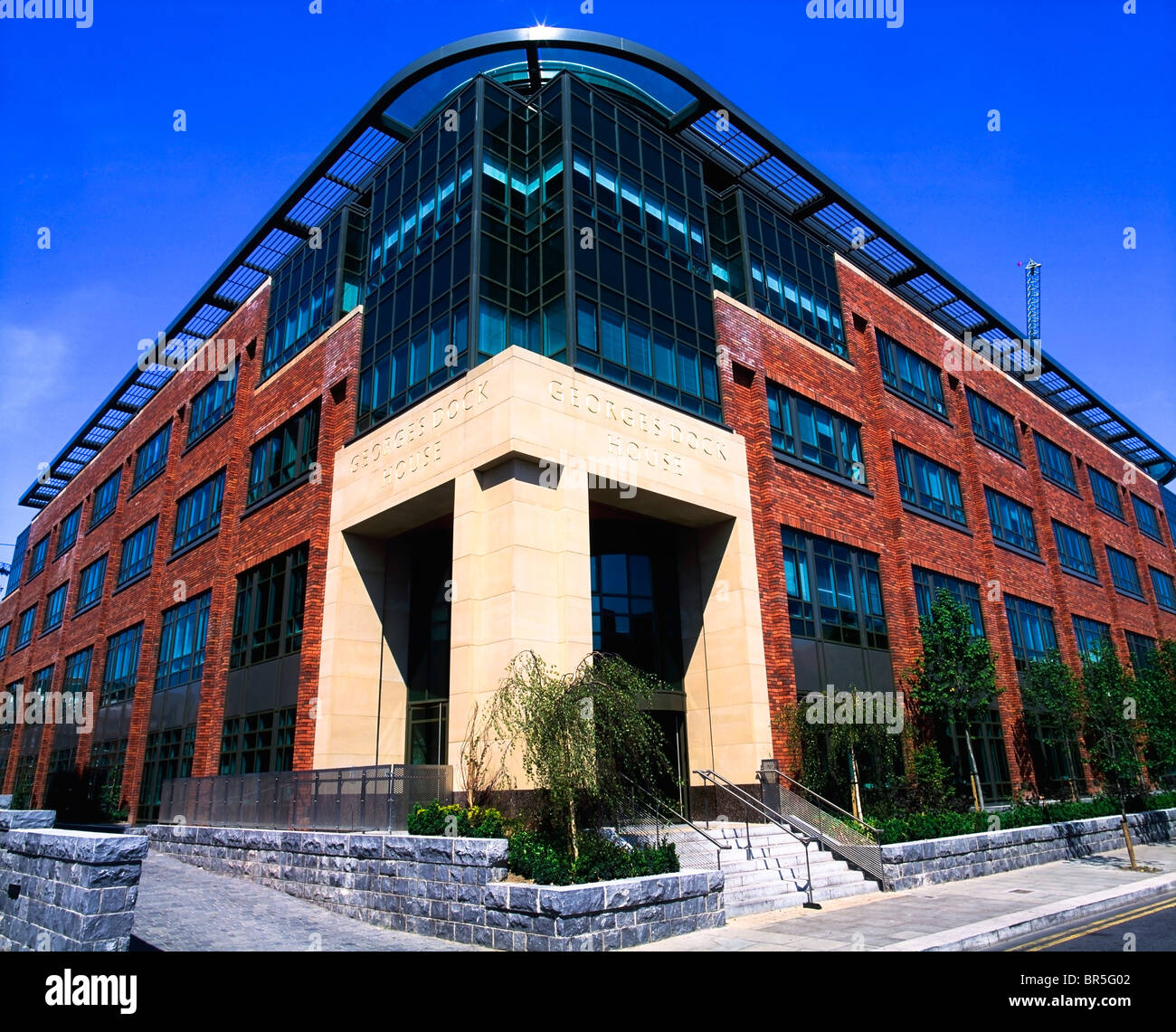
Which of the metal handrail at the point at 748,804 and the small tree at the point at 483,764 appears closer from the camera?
the small tree at the point at 483,764

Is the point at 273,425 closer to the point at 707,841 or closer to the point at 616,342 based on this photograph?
the point at 616,342

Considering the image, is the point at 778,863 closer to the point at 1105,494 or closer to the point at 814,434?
the point at 814,434

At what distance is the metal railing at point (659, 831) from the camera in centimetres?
1465

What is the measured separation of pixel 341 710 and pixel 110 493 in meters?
27.4

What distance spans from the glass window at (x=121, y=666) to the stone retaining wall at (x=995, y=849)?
91.5 feet

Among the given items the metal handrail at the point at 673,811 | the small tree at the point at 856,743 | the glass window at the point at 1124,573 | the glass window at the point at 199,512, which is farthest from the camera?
the glass window at the point at 1124,573

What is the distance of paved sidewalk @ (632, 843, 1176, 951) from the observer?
36.8 feet

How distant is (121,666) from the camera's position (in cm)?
3431

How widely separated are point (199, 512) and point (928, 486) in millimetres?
26803

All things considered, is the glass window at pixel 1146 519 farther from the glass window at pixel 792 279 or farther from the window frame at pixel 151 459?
the window frame at pixel 151 459

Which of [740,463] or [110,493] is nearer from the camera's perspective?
[740,463]

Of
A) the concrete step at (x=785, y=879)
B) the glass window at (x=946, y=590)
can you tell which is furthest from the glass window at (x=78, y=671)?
the glass window at (x=946, y=590)

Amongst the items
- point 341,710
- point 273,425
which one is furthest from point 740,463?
point 273,425
